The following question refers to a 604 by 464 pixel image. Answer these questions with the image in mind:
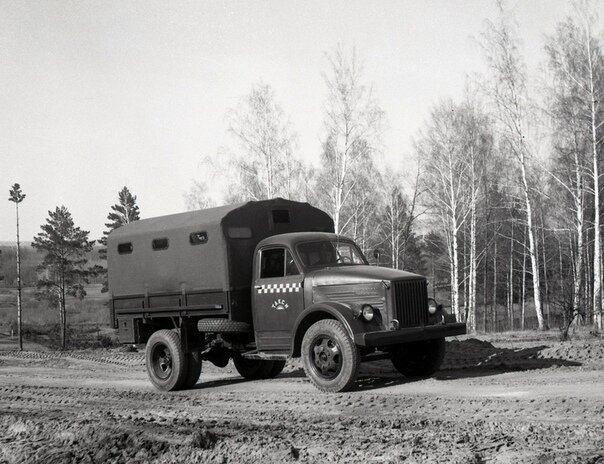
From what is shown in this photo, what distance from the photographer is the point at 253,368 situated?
1317 cm

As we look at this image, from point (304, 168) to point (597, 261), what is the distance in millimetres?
14929

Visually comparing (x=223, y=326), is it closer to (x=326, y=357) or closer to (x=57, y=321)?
(x=326, y=357)

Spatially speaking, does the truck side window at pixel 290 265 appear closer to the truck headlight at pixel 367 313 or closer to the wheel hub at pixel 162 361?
the truck headlight at pixel 367 313

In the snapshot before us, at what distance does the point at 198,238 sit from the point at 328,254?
6.96 feet

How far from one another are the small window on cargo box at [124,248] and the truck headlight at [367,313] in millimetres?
4815

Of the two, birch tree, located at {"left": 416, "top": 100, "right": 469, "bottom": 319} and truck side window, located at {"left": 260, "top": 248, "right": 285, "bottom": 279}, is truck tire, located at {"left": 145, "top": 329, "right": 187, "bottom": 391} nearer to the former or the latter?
truck side window, located at {"left": 260, "top": 248, "right": 285, "bottom": 279}

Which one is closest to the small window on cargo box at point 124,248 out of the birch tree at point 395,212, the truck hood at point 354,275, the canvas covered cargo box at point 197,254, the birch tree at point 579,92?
the canvas covered cargo box at point 197,254

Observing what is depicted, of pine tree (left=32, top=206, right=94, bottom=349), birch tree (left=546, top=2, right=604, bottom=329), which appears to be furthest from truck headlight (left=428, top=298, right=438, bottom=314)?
pine tree (left=32, top=206, right=94, bottom=349)

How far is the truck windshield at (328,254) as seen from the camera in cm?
1109

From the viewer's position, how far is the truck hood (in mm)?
10275

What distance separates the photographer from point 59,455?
648 cm

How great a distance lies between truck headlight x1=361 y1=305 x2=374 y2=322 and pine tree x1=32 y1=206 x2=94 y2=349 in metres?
44.4

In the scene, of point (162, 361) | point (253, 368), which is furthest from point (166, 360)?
point (253, 368)

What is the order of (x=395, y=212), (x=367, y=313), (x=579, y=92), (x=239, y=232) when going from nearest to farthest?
(x=367, y=313) → (x=239, y=232) → (x=579, y=92) → (x=395, y=212)
